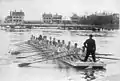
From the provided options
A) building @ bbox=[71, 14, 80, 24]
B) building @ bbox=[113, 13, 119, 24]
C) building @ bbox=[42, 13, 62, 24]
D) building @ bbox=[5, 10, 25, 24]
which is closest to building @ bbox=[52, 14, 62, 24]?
building @ bbox=[42, 13, 62, 24]

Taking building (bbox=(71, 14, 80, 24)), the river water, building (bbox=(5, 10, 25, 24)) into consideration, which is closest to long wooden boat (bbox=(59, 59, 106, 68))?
the river water

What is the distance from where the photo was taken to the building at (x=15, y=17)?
10.1 feet

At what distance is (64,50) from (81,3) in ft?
1.30

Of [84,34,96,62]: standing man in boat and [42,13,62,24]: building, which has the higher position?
[42,13,62,24]: building

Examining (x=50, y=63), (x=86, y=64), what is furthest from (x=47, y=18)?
(x=86, y=64)

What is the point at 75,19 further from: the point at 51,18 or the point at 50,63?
the point at 50,63

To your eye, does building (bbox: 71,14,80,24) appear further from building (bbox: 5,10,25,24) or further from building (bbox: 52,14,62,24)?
building (bbox: 5,10,25,24)

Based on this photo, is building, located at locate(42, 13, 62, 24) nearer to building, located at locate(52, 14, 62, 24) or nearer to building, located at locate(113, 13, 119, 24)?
building, located at locate(52, 14, 62, 24)

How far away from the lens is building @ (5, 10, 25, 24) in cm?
309

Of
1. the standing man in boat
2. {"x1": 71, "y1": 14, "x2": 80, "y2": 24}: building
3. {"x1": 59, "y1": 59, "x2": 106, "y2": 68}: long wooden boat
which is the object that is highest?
{"x1": 71, "y1": 14, "x2": 80, "y2": 24}: building

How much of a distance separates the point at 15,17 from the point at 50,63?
0.46m

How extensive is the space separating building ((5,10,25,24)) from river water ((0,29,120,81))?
88 mm

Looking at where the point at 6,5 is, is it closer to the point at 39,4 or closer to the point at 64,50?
the point at 39,4

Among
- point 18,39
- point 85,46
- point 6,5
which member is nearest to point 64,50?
point 85,46
